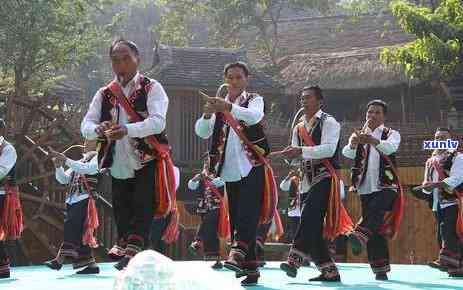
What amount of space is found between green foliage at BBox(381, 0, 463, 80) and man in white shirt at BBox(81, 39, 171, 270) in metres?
12.0

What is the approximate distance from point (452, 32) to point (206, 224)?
7.73 m

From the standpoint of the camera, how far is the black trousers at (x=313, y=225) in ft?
29.2

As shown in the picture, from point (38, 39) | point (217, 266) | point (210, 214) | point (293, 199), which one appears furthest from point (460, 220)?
point (38, 39)

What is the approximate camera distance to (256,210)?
825 cm

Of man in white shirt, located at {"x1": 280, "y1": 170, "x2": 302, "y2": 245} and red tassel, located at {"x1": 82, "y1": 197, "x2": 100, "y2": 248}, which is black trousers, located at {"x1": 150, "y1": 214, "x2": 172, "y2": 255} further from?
man in white shirt, located at {"x1": 280, "y1": 170, "x2": 302, "y2": 245}

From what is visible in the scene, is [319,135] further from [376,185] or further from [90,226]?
[90,226]

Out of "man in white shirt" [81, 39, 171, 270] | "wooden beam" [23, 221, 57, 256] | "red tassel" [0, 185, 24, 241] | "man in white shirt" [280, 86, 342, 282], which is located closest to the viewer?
"man in white shirt" [81, 39, 171, 270]

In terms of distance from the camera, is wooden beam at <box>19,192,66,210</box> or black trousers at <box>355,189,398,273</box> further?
wooden beam at <box>19,192,66,210</box>

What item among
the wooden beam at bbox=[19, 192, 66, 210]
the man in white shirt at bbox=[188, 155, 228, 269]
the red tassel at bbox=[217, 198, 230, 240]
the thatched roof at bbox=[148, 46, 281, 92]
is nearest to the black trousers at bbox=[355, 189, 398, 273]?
the red tassel at bbox=[217, 198, 230, 240]

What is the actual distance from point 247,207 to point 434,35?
452 inches

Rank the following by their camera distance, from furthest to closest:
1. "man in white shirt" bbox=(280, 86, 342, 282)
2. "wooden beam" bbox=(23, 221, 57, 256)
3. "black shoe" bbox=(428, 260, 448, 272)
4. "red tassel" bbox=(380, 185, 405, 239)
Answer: "wooden beam" bbox=(23, 221, 57, 256) < "black shoe" bbox=(428, 260, 448, 272) < "red tassel" bbox=(380, 185, 405, 239) < "man in white shirt" bbox=(280, 86, 342, 282)

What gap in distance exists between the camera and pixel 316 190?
895 centimetres

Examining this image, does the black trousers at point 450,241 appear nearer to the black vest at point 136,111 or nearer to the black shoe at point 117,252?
the black vest at point 136,111

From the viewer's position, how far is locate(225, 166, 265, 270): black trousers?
8180 millimetres
